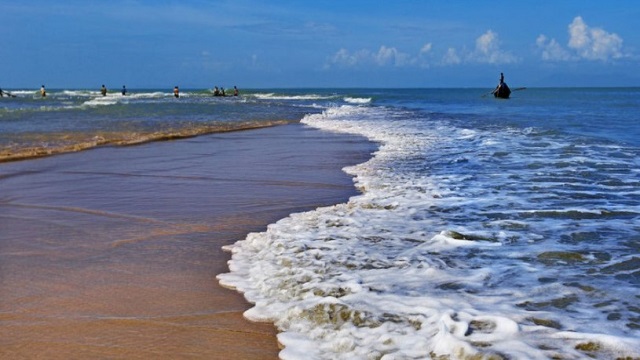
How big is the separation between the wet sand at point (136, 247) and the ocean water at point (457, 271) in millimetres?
287

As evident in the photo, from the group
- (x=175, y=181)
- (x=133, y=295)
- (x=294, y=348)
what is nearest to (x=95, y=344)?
(x=133, y=295)

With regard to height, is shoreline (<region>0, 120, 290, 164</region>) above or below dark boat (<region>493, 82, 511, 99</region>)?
below

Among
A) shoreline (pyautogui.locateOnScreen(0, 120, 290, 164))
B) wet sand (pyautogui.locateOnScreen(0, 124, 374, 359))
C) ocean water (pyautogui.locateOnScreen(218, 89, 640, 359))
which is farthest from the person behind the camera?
shoreline (pyautogui.locateOnScreen(0, 120, 290, 164))

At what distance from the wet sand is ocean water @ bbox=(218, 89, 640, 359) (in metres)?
0.29

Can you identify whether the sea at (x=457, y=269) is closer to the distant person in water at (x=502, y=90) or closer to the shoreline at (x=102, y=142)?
the shoreline at (x=102, y=142)

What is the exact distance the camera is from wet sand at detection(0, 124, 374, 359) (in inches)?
120

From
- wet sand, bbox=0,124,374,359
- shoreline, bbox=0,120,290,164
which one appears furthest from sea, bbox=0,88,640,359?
shoreline, bbox=0,120,290,164

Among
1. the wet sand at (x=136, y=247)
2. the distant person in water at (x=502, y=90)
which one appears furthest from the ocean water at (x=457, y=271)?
the distant person in water at (x=502, y=90)

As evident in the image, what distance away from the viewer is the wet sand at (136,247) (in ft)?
10.0

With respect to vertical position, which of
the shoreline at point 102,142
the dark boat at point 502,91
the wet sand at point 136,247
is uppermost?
the dark boat at point 502,91

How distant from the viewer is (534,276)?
3.88 meters

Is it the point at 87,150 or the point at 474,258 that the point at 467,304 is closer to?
the point at 474,258

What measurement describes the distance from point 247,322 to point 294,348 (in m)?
0.46

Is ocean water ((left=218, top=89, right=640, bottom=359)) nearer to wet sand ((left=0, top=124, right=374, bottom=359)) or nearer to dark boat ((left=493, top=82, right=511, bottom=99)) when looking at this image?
wet sand ((left=0, top=124, right=374, bottom=359))
